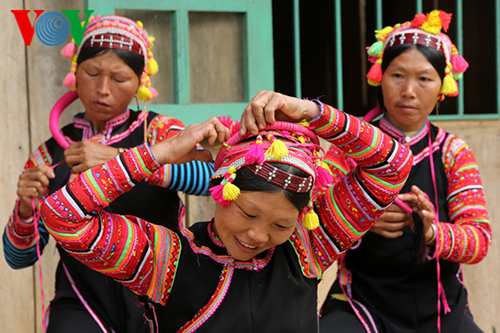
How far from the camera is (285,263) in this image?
63.1 inches

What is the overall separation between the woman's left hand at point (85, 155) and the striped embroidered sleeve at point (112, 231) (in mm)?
319

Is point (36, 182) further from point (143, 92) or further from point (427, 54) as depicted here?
point (427, 54)

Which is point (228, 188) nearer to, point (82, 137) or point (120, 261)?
point (120, 261)

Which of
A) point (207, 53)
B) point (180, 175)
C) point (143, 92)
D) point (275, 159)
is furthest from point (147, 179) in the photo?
point (207, 53)

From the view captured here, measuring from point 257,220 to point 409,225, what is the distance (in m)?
0.92

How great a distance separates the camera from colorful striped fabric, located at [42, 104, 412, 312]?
1.43 meters

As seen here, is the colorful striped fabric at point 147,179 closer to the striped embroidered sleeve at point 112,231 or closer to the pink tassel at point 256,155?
the striped embroidered sleeve at point 112,231

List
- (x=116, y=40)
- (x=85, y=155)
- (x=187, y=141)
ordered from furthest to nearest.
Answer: (x=116, y=40)
(x=85, y=155)
(x=187, y=141)

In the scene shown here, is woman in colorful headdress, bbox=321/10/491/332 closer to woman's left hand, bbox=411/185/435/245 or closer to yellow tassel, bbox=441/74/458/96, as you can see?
yellow tassel, bbox=441/74/458/96

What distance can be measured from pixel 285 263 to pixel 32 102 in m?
1.73

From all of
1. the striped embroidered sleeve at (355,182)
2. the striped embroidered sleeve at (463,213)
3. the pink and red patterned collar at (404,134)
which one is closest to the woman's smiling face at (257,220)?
the striped embroidered sleeve at (355,182)

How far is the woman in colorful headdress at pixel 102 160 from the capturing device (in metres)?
1.89

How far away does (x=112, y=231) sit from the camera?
1.45 meters

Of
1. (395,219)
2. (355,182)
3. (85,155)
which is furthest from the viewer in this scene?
(395,219)
